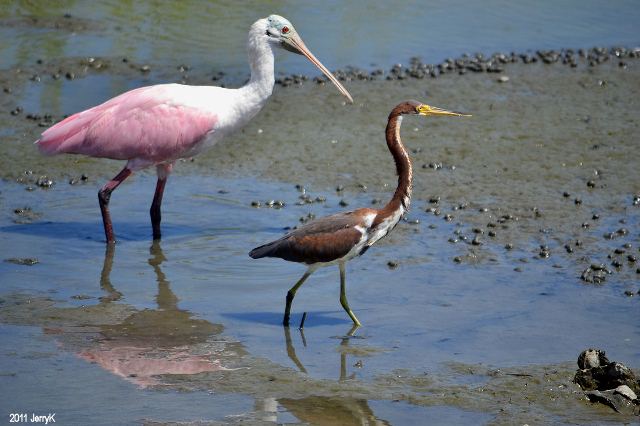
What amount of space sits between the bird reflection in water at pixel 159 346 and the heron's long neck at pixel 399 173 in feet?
4.87

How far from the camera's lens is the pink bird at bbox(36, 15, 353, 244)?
34.7 ft

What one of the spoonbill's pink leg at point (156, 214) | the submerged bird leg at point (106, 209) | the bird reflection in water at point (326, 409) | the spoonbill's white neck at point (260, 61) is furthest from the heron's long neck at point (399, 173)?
the submerged bird leg at point (106, 209)

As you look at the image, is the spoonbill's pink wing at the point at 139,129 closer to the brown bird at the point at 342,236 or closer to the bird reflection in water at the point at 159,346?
the bird reflection in water at the point at 159,346

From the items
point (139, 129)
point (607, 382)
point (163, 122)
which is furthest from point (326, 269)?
point (607, 382)

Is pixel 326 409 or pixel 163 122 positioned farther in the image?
pixel 163 122

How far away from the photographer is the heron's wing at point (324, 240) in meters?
8.44

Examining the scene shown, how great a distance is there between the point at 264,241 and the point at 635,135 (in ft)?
16.0

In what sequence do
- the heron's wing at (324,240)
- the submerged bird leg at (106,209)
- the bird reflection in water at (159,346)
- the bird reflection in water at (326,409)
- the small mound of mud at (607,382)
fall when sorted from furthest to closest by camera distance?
the submerged bird leg at (106,209)
the heron's wing at (324,240)
the bird reflection in water at (159,346)
the small mound of mud at (607,382)
the bird reflection in water at (326,409)

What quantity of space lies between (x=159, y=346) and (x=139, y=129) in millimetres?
2989

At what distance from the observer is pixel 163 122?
34.6ft

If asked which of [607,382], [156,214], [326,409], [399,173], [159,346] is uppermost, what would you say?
[399,173]

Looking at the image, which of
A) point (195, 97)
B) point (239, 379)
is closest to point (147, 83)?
point (195, 97)

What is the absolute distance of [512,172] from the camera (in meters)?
12.2

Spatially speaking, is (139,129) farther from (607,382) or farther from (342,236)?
(607,382)
